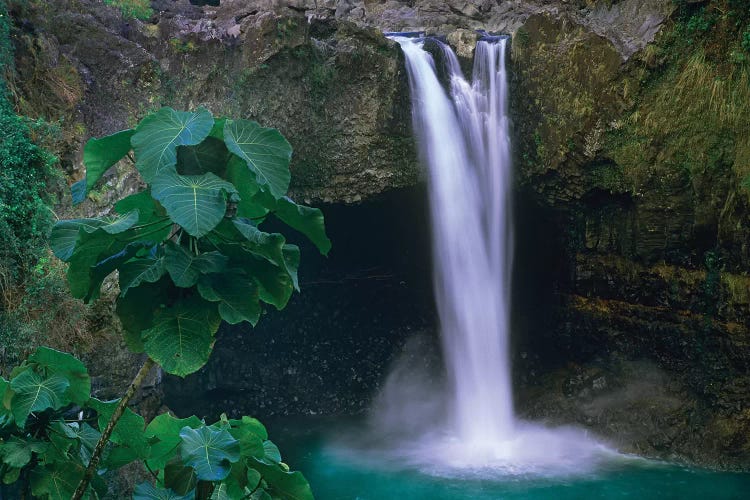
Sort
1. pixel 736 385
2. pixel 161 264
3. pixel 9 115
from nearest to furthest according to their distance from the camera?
pixel 161 264, pixel 9 115, pixel 736 385

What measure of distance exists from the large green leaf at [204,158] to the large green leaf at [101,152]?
0.14 m

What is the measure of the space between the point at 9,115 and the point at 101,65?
55.1 inches

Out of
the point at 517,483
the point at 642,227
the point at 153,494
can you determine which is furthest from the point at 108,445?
the point at 642,227

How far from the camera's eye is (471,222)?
31.3 feet

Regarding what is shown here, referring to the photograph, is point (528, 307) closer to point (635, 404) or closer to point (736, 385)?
point (635, 404)

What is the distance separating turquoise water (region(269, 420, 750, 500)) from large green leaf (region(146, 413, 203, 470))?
19.7 feet

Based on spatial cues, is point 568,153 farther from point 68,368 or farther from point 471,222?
point 68,368

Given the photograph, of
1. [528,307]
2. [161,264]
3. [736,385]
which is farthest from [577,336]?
[161,264]

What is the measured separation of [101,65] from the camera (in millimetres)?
7371

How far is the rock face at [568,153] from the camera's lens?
7.74 m

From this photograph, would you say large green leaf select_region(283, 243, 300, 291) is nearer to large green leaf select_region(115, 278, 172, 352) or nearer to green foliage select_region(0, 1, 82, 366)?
large green leaf select_region(115, 278, 172, 352)

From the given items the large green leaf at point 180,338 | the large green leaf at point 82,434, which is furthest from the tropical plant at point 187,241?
the large green leaf at point 82,434

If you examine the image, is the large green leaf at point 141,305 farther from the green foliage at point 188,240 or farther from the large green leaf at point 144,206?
the large green leaf at point 144,206

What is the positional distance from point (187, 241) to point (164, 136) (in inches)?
10.2
